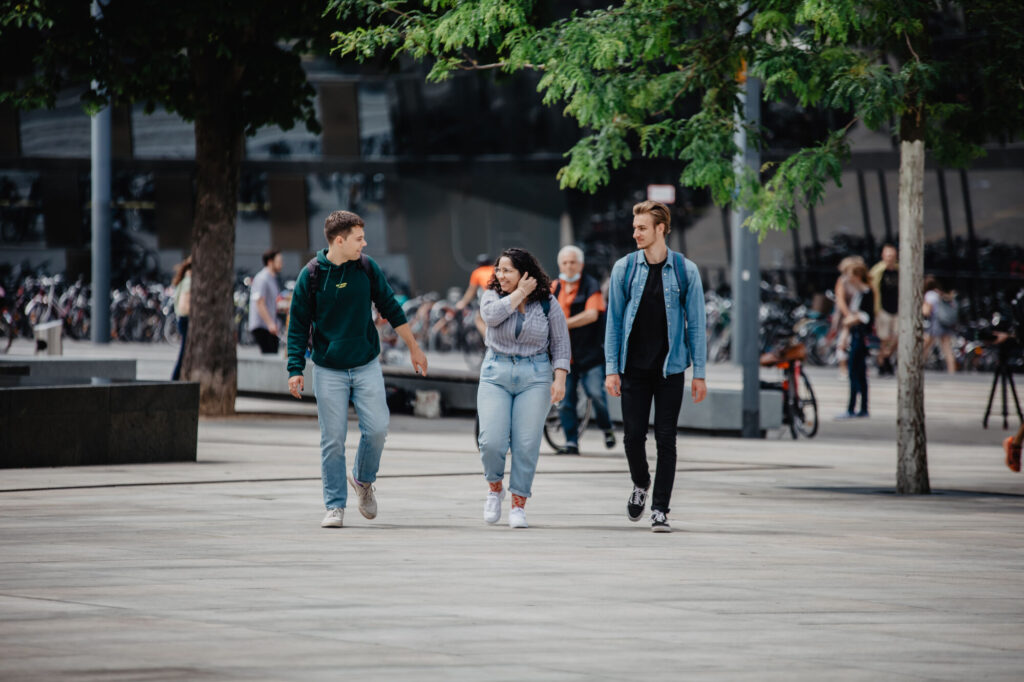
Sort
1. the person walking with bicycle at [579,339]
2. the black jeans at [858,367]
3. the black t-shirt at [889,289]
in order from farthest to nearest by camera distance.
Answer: the black t-shirt at [889,289] → the black jeans at [858,367] → the person walking with bicycle at [579,339]

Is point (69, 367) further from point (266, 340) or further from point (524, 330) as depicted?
point (524, 330)

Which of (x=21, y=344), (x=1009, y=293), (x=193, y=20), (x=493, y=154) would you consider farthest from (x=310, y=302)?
(x=493, y=154)

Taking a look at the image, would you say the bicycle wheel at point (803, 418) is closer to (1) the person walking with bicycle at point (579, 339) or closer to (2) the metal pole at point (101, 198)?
(1) the person walking with bicycle at point (579, 339)

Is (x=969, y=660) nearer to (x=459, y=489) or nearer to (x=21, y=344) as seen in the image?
(x=459, y=489)

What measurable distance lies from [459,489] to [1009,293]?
19.6 m

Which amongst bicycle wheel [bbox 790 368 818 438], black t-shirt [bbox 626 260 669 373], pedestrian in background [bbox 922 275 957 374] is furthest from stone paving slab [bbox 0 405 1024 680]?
pedestrian in background [bbox 922 275 957 374]

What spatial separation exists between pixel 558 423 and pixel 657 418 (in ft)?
19.4

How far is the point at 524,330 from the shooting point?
30.0 ft

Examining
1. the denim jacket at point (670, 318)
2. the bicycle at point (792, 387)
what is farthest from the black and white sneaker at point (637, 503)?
the bicycle at point (792, 387)

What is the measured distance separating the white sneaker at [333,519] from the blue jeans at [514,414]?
84 centimetres

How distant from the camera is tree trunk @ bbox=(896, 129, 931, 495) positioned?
1110 centimetres

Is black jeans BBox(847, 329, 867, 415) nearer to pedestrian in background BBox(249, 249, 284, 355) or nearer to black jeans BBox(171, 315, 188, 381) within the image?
pedestrian in background BBox(249, 249, 284, 355)

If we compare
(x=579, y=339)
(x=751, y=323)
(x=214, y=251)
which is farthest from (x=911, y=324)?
(x=214, y=251)

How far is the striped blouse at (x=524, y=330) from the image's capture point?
9133 mm
